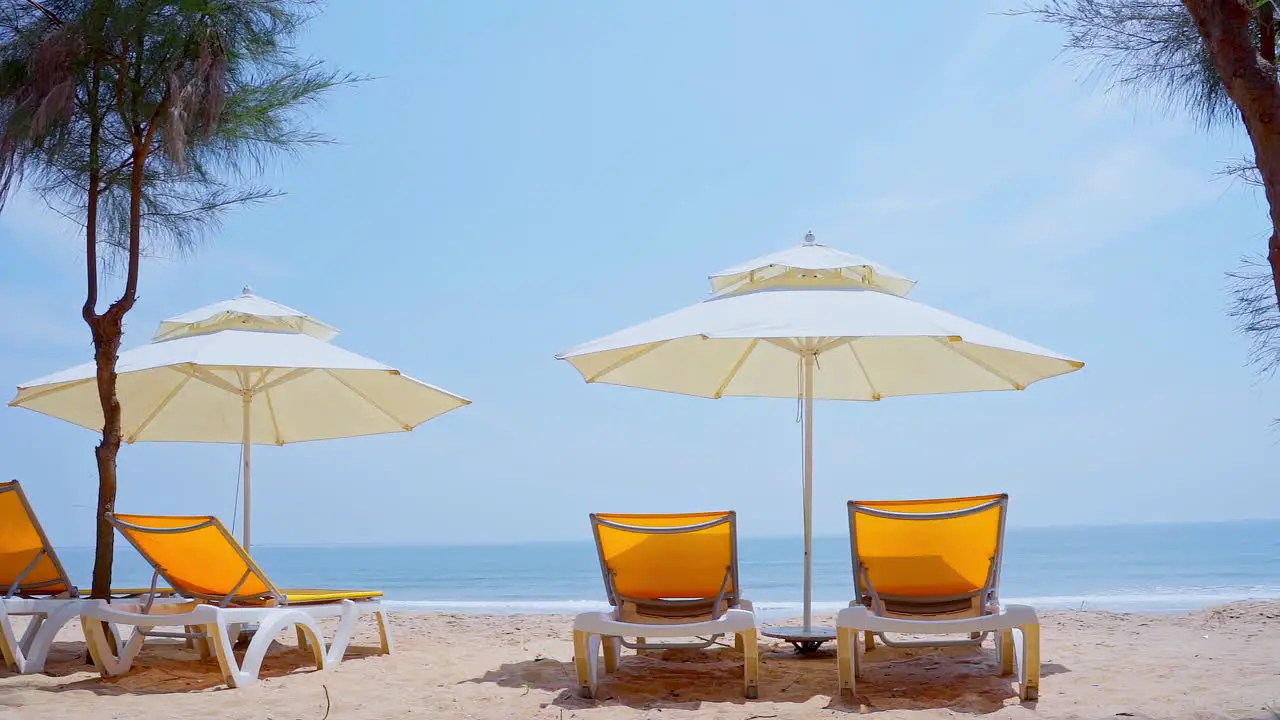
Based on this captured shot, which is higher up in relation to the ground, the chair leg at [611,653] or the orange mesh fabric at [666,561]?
the orange mesh fabric at [666,561]

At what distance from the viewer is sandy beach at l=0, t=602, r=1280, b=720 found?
13.1ft

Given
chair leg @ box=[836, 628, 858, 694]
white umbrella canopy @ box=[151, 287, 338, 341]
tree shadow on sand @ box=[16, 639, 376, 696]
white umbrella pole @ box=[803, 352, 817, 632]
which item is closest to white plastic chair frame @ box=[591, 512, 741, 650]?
chair leg @ box=[836, 628, 858, 694]

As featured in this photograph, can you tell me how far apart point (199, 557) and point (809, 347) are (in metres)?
3.05

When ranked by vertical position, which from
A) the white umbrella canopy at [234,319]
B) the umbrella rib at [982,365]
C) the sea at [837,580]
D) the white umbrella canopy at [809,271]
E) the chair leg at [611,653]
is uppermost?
the white umbrella canopy at [809,271]

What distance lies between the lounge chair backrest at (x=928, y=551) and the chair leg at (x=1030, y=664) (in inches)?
7.6

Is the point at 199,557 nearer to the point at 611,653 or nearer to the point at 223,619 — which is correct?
the point at 223,619

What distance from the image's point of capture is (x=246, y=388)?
6.28 meters

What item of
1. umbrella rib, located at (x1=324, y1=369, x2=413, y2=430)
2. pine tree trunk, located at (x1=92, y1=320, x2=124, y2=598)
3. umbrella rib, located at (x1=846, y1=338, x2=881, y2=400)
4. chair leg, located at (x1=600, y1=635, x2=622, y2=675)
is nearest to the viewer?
chair leg, located at (x1=600, y1=635, x2=622, y2=675)

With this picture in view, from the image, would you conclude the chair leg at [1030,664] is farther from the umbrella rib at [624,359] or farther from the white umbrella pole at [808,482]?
the umbrella rib at [624,359]

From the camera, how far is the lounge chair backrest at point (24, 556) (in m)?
5.21

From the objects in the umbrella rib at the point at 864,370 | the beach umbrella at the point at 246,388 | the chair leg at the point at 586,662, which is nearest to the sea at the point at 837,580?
the umbrella rib at the point at 864,370

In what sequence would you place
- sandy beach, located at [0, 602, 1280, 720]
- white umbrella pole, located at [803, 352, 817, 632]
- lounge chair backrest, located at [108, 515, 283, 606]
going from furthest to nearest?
1. white umbrella pole, located at [803, 352, 817, 632]
2. lounge chair backrest, located at [108, 515, 283, 606]
3. sandy beach, located at [0, 602, 1280, 720]

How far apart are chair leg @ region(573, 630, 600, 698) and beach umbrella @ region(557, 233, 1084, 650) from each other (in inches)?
41.1

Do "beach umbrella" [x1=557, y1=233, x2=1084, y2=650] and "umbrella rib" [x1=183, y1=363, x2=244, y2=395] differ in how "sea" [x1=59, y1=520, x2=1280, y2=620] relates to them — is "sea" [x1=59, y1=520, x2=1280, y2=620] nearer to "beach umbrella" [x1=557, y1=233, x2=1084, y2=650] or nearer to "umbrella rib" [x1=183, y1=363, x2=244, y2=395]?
"beach umbrella" [x1=557, y1=233, x2=1084, y2=650]
